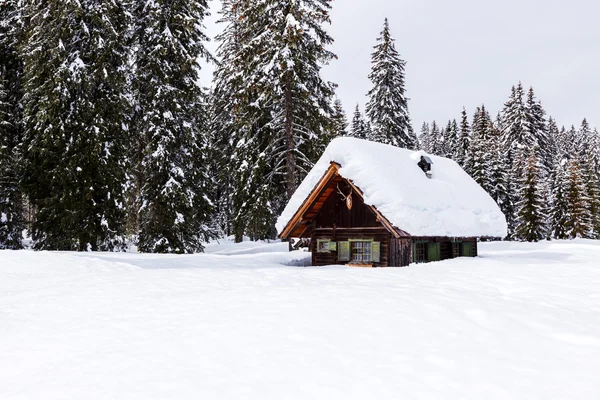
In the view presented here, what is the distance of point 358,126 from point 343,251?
4183 centimetres

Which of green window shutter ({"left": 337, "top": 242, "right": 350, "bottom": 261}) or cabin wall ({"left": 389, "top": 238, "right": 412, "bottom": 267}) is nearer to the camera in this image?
cabin wall ({"left": 389, "top": 238, "right": 412, "bottom": 267})

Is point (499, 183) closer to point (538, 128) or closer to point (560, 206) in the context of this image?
point (560, 206)

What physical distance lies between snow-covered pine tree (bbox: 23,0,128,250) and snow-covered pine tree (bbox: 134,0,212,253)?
1356mm

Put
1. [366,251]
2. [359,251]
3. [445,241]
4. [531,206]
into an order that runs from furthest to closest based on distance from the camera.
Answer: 1. [531,206]
2. [445,241]
3. [359,251]
4. [366,251]

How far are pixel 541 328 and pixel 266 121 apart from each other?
66.6 feet

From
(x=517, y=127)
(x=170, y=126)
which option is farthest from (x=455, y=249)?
A: (x=517, y=127)

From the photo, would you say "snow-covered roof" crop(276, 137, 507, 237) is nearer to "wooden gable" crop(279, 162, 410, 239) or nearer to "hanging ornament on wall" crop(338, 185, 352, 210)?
"wooden gable" crop(279, 162, 410, 239)

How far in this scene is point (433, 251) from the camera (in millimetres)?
19266

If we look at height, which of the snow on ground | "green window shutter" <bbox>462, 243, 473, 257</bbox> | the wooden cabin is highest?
the wooden cabin

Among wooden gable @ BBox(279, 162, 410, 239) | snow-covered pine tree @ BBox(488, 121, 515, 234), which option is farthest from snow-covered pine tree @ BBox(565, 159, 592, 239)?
wooden gable @ BBox(279, 162, 410, 239)

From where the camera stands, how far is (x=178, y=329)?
6891 millimetres

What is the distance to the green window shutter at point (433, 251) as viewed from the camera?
1903 centimetres

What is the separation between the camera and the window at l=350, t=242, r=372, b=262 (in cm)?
1856

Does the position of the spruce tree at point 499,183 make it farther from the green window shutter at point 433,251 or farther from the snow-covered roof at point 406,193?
the green window shutter at point 433,251
